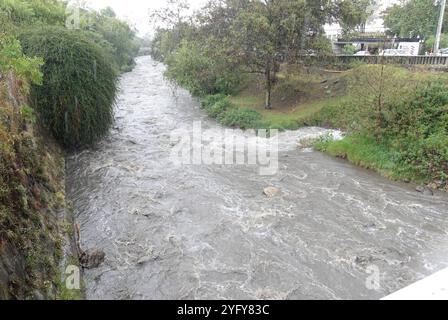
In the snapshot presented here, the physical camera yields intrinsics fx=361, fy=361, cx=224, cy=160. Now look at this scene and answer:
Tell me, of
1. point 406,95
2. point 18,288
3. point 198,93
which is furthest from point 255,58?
point 18,288

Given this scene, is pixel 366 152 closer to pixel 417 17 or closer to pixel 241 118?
pixel 241 118

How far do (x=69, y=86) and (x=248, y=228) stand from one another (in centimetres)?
756

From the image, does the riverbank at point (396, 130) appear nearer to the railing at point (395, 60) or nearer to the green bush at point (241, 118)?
the green bush at point (241, 118)

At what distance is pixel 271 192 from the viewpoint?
9.77m

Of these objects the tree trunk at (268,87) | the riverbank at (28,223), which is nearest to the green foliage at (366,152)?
the tree trunk at (268,87)

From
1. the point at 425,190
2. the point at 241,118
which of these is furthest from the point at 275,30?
the point at 425,190

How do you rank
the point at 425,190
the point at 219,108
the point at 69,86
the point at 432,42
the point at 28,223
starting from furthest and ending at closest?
the point at 432,42 < the point at 219,108 < the point at 69,86 < the point at 425,190 < the point at 28,223

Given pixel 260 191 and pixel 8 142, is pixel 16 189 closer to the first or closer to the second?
pixel 8 142

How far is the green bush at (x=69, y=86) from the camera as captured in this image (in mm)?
11383

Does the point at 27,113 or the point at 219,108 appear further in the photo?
the point at 219,108

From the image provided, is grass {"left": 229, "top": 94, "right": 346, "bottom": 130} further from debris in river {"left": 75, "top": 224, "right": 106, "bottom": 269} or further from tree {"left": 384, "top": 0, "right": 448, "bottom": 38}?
tree {"left": 384, "top": 0, "right": 448, "bottom": 38}

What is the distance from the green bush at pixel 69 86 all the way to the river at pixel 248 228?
1.00 meters

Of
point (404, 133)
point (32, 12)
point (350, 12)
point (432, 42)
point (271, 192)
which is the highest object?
point (350, 12)
